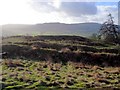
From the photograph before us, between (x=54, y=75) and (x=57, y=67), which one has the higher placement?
(x=57, y=67)

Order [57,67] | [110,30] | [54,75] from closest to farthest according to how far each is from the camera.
→ [54,75], [57,67], [110,30]

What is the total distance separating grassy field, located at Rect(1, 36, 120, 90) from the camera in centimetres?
3253

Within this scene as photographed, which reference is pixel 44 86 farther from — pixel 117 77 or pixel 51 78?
pixel 117 77

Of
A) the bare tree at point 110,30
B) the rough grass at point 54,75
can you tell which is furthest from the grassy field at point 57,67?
the bare tree at point 110,30

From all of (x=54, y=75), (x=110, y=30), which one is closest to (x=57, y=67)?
(x=54, y=75)

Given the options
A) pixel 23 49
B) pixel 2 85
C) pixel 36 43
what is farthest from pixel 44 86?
pixel 36 43

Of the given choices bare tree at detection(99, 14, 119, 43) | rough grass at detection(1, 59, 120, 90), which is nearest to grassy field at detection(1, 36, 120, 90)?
rough grass at detection(1, 59, 120, 90)

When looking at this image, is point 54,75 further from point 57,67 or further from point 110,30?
point 110,30

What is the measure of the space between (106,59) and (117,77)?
11.3m

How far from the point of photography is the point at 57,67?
42.0 metres

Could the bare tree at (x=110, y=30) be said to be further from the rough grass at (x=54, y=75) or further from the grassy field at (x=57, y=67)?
the rough grass at (x=54, y=75)

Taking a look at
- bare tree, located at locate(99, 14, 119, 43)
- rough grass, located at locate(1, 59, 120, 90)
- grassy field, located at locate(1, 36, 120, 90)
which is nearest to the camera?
rough grass, located at locate(1, 59, 120, 90)

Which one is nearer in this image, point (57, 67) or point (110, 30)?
point (57, 67)

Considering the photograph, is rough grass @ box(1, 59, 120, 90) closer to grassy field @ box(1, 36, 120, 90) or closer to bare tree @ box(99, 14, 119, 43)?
grassy field @ box(1, 36, 120, 90)
